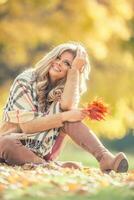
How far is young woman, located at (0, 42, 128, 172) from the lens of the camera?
6.29 meters

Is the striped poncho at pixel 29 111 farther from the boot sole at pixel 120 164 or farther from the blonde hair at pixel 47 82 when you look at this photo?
the boot sole at pixel 120 164

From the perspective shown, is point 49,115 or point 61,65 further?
point 61,65

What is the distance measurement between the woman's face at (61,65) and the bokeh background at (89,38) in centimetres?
412

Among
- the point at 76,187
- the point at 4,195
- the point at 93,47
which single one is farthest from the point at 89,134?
the point at 93,47

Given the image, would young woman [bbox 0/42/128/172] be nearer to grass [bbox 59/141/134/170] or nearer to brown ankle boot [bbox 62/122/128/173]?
brown ankle boot [bbox 62/122/128/173]

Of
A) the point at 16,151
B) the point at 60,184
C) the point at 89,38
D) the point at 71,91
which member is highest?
the point at 89,38

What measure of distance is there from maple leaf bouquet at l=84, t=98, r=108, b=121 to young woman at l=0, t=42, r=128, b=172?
116 mm

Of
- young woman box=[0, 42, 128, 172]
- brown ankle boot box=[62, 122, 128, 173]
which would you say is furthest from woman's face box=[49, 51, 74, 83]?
brown ankle boot box=[62, 122, 128, 173]

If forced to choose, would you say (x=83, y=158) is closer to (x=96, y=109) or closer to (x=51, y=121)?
(x=96, y=109)

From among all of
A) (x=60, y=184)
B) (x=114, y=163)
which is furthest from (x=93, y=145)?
(x=60, y=184)

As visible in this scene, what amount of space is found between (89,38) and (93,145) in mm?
5222

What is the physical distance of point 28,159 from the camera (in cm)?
636

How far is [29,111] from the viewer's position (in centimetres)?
642

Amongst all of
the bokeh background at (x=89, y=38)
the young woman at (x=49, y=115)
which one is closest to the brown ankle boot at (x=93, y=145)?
the young woman at (x=49, y=115)
